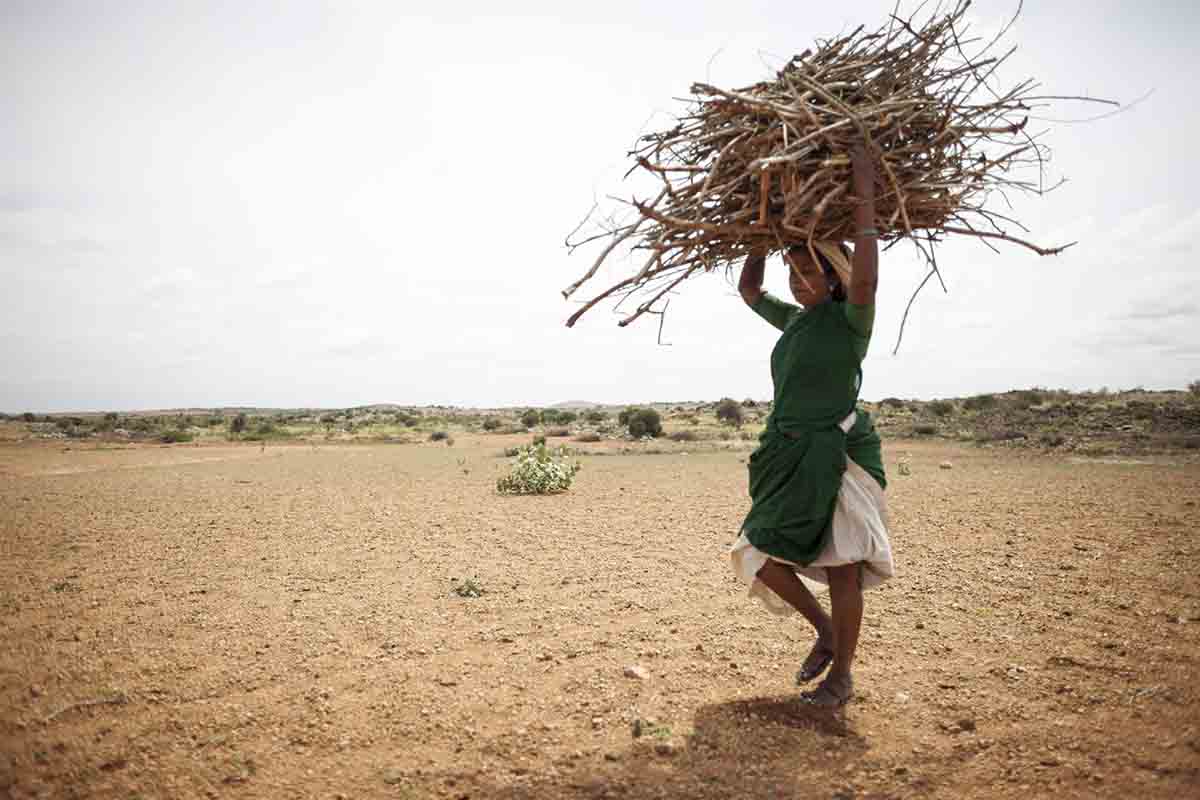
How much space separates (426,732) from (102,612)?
3.39 m

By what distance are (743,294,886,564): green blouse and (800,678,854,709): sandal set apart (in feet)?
2.01

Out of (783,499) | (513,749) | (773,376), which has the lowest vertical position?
(513,749)

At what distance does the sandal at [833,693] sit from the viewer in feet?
10.7

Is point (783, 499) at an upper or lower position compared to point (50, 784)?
upper

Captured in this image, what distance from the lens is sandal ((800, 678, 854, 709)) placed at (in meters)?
3.27

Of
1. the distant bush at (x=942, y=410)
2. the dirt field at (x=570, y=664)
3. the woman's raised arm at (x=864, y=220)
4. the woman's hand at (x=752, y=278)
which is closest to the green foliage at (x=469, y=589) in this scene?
the dirt field at (x=570, y=664)

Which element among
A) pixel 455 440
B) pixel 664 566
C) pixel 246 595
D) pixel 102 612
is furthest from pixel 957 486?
→ pixel 455 440

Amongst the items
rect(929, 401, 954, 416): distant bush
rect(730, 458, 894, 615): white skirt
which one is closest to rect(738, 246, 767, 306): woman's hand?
rect(730, 458, 894, 615): white skirt

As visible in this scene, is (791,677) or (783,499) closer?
(783,499)

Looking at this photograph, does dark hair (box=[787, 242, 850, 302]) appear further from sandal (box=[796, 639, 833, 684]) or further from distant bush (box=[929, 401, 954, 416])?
distant bush (box=[929, 401, 954, 416])

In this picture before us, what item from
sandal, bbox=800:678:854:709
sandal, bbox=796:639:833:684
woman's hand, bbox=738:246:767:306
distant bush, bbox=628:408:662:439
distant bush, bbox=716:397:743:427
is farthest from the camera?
distant bush, bbox=716:397:743:427

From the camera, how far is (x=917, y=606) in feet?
16.7

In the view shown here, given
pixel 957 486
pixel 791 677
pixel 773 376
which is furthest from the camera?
pixel 957 486

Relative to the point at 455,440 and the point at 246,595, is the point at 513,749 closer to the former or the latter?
the point at 246,595
